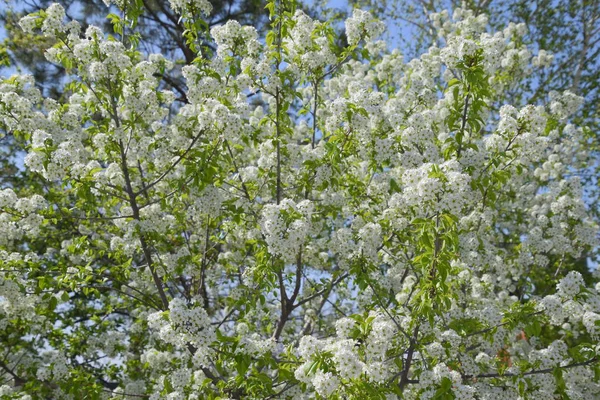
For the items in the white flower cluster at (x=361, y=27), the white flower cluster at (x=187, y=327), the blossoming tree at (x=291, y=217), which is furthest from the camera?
the white flower cluster at (x=361, y=27)

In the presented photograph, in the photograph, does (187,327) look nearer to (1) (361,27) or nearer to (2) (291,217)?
(2) (291,217)

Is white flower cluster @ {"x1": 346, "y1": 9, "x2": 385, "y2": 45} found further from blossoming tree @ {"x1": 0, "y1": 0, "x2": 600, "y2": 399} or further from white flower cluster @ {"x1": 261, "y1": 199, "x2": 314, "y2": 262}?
white flower cluster @ {"x1": 261, "y1": 199, "x2": 314, "y2": 262}

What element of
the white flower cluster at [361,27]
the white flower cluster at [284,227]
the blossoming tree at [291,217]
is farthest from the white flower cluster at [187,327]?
the white flower cluster at [361,27]

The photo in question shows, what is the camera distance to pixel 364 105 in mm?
5160

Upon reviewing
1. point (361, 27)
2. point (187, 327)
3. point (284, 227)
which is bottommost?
point (187, 327)

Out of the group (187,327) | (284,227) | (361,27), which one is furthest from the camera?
(361,27)

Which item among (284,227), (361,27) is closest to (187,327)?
(284,227)

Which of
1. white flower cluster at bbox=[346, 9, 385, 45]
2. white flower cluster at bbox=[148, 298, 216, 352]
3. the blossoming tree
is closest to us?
white flower cluster at bbox=[148, 298, 216, 352]

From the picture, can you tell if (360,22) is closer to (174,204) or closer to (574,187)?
(174,204)

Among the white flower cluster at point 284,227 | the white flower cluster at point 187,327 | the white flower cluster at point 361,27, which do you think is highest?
the white flower cluster at point 361,27

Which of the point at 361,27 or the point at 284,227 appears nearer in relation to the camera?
the point at 284,227

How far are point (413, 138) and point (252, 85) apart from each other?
168 centimetres

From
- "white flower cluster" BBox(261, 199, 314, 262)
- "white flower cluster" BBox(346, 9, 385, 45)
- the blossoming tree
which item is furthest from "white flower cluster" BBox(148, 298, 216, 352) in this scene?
"white flower cluster" BBox(346, 9, 385, 45)

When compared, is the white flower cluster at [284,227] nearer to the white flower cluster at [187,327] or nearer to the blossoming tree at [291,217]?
the blossoming tree at [291,217]
